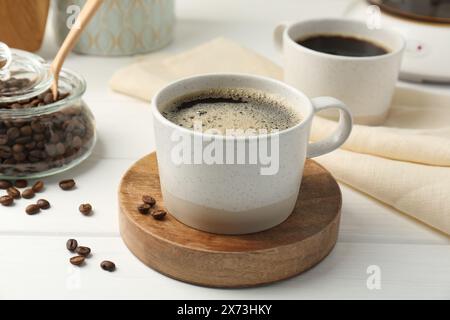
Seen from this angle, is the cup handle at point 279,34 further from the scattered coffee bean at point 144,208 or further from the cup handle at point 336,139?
the scattered coffee bean at point 144,208

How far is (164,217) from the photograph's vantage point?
0.81m

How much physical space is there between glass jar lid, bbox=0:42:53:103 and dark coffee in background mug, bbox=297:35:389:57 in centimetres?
40

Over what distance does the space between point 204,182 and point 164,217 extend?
0.08 m

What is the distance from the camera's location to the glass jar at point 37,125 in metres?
0.93

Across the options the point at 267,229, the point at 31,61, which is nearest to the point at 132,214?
the point at 267,229

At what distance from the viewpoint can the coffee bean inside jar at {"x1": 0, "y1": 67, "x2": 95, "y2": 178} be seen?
929 millimetres

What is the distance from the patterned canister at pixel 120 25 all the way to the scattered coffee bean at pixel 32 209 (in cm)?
51

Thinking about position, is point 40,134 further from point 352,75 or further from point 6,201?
point 352,75

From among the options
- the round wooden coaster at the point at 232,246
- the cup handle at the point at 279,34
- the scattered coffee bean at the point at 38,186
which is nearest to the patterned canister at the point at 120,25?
the cup handle at the point at 279,34

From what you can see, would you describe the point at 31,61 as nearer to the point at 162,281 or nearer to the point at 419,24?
the point at 162,281

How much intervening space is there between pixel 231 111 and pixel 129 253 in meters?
0.20

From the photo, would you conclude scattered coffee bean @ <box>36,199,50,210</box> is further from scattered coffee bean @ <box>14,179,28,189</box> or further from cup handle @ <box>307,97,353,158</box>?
cup handle @ <box>307,97,353,158</box>
